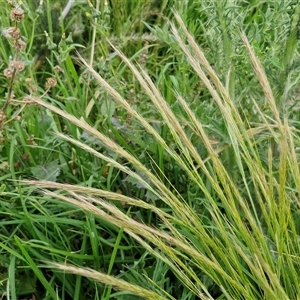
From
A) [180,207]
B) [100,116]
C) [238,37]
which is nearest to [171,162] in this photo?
[100,116]

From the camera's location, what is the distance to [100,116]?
1.86 meters

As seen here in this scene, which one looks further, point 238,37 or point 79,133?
point 79,133

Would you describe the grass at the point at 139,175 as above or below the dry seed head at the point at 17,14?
below

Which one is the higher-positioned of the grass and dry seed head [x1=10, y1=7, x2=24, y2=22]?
dry seed head [x1=10, y1=7, x2=24, y2=22]

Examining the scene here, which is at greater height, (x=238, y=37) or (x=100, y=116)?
(x=238, y=37)

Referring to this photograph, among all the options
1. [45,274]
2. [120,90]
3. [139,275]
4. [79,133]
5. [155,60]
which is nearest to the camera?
[139,275]

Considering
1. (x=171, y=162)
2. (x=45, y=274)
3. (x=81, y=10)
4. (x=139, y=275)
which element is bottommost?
(x=45, y=274)

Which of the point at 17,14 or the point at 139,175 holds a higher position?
the point at 17,14

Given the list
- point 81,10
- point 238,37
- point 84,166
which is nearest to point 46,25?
point 81,10

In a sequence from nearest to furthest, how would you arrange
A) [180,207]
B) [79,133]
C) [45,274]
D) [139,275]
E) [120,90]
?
[180,207] < [139,275] < [45,274] < [120,90] < [79,133]

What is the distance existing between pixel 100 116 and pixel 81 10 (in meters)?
0.78

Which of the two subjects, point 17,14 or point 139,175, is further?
point 139,175

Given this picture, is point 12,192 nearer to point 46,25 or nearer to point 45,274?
point 45,274

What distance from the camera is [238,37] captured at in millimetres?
1612
